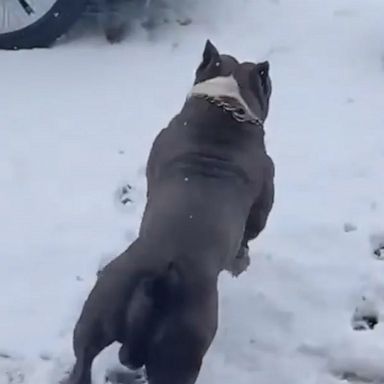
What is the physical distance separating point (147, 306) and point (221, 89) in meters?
1.05

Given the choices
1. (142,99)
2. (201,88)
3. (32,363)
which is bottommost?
(32,363)

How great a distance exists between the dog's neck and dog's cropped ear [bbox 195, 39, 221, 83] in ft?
0.18

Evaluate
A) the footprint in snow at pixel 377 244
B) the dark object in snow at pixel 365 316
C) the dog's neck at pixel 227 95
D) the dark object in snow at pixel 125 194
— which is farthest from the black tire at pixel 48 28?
the dark object in snow at pixel 365 316

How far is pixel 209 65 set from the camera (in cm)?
418

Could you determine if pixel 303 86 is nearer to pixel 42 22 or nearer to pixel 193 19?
pixel 193 19

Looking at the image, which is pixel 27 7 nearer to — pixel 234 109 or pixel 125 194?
pixel 125 194

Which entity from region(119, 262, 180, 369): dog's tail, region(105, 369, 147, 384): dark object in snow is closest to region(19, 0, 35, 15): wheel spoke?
region(105, 369, 147, 384): dark object in snow

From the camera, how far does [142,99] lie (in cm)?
559

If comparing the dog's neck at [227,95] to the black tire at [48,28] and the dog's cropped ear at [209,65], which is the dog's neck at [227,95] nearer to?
the dog's cropped ear at [209,65]

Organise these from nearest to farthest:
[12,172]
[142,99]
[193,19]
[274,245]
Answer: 1. [274,245]
2. [12,172]
3. [142,99]
4. [193,19]

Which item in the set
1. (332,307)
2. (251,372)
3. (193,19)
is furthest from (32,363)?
(193,19)

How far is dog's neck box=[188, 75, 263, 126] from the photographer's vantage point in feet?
13.1

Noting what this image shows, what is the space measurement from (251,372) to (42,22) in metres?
2.51

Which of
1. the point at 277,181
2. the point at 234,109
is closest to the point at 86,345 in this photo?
the point at 234,109
